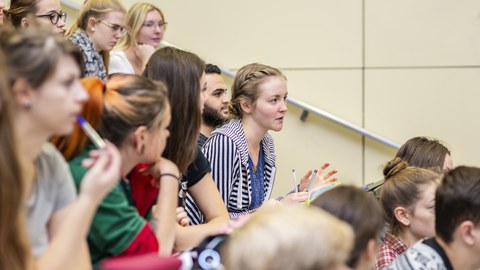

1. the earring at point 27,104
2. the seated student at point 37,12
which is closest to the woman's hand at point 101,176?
the earring at point 27,104

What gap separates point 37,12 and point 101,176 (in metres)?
1.88

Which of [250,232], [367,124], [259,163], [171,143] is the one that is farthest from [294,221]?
[367,124]

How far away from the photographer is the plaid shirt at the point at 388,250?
3.11 meters

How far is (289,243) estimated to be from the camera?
1.66 m

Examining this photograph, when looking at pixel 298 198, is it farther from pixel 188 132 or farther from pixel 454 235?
pixel 454 235

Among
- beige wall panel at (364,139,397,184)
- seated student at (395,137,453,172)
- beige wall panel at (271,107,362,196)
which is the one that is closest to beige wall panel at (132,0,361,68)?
beige wall panel at (271,107,362,196)

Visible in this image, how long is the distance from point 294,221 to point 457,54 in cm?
405

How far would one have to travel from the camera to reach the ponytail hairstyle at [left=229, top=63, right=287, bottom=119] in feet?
12.7

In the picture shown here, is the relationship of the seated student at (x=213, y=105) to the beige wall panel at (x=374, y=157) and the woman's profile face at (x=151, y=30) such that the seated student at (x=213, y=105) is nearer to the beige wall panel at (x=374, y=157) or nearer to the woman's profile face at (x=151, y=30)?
the woman's profile face at (x=151, y=30)

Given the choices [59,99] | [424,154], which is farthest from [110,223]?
[424,154]

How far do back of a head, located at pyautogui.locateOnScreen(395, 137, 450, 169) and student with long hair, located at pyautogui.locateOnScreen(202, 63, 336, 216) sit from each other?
452 millimetres

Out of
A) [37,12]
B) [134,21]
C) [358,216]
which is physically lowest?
[358,216]

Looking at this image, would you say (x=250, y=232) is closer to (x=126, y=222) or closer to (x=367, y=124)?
(x=126, y=222)

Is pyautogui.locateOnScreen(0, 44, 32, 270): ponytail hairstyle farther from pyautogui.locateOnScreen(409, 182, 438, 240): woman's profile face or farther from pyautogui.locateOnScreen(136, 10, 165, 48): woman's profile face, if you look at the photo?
pyautogui.locateOnScreen(136, 10, 165, 48): woman's profile face
